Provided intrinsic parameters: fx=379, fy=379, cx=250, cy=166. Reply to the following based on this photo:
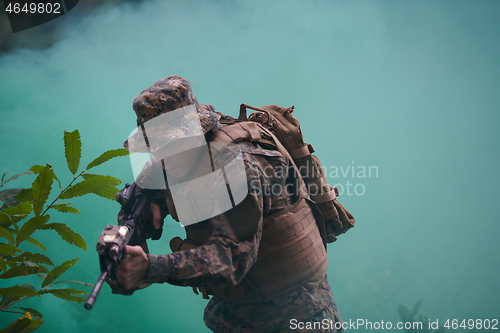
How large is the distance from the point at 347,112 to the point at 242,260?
140 inches

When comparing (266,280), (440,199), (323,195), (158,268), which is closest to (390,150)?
(440,199)

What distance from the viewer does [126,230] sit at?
0.84 m

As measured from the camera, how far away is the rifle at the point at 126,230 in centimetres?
72

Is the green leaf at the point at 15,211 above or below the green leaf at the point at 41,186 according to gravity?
below

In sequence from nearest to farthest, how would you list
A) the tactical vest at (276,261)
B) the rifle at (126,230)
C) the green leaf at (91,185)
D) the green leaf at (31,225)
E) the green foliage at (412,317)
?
the rifle at (126,230) → the green leaf at (31,225) → the green leaf at (91,185) → the tactical vest at (276,261) → the green foliage at (412,317)

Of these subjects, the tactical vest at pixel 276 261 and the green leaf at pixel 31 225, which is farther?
the tactical vest at pixel 276 261

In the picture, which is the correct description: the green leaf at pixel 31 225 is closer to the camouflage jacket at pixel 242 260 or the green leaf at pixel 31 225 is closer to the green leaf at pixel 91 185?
the green leaf at pixel 91 185

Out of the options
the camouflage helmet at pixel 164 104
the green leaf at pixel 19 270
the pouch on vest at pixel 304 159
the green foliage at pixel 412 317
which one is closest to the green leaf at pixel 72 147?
the camouflage helmet at pixel 164 104

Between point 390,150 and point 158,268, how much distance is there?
12.9 feet

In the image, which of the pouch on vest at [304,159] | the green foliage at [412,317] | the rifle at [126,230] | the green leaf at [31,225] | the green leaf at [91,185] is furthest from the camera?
the green foliage at [412,317]

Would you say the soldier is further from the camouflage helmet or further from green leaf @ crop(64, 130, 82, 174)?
green leaf @ crop(64, 130, 82, 174)

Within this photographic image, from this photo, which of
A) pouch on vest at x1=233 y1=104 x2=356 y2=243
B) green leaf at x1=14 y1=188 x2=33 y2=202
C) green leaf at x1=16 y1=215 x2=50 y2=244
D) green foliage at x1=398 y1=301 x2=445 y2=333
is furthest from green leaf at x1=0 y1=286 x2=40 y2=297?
green foliage at x1=398 y1=301 x2=445 y2=333

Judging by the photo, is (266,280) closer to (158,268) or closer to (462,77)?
(158,268)

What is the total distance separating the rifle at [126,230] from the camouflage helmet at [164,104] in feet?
0.52
